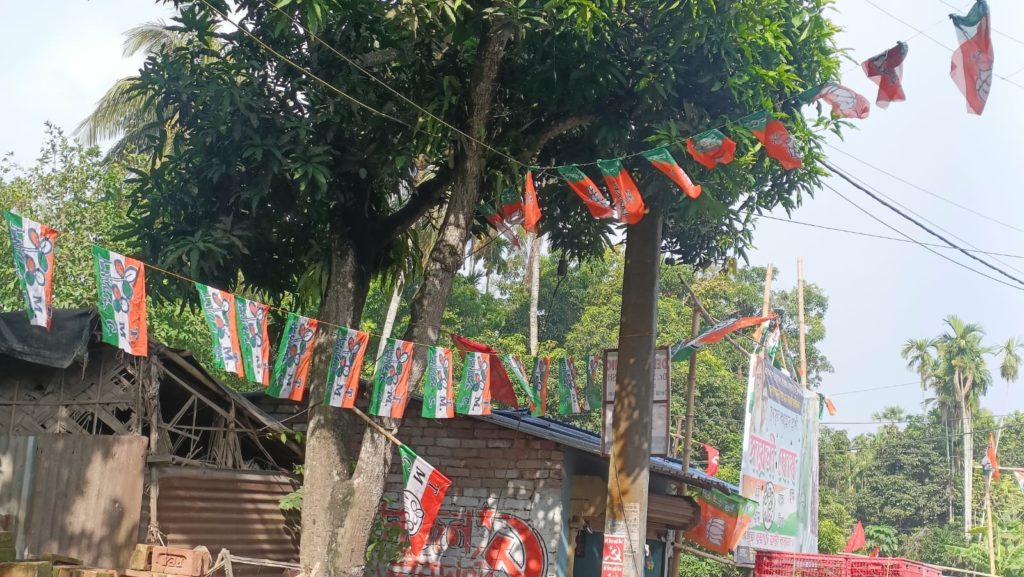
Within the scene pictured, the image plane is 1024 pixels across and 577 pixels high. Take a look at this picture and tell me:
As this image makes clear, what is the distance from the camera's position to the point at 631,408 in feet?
41.3

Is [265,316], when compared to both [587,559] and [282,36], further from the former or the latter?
[587,559]

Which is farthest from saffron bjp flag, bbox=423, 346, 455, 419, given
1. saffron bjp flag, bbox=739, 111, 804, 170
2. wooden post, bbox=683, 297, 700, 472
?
saffron bjp flag, bbox=739, 111, 804, 170

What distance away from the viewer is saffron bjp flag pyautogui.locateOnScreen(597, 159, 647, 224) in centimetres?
1145

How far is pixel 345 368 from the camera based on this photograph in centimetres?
1123

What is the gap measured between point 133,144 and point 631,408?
529 inches

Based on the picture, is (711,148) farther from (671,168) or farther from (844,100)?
(844,100)

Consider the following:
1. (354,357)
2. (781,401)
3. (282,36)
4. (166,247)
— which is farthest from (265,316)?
(781,401)

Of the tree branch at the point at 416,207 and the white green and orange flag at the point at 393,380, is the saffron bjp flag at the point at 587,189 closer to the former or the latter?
the tree branch at the point at 416,207

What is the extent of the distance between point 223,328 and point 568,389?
5970mm

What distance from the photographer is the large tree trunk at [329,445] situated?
10922 millimetres

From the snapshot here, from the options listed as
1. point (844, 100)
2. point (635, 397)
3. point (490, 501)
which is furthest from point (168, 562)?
point (844, 100)

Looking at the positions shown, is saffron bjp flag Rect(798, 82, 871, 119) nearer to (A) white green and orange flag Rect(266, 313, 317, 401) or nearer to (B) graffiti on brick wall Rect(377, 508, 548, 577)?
(A) white green and orange flag Rect(266, 313, 317, 401)

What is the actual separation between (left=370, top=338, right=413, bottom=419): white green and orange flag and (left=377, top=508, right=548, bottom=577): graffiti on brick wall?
11.6 feet

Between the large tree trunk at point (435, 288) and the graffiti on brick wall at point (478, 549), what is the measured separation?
3270 mm
